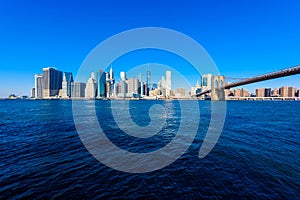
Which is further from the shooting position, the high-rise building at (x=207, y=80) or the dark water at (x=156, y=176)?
the high-rise building at (x=207, y=80)

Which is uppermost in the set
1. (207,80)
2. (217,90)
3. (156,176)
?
(207,80)

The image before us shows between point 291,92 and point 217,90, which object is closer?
point 217,90

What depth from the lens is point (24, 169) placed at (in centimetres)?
830

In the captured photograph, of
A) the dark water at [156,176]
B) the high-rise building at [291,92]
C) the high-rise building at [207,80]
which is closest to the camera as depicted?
the dark water at [156,176]

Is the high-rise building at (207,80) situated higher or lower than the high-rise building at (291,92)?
higher

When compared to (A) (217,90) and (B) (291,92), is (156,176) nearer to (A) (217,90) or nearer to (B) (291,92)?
(A) (217,90)

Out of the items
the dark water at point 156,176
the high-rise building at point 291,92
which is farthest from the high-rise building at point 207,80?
the dark water at point 156,176

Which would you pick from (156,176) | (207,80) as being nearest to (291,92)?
(207,80)

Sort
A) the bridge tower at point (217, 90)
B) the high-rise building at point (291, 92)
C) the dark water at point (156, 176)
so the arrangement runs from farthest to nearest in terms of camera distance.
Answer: the high-rise building at point (291, 92) → the bridge tower at point (217, 90) → the dark water at point (156, 176)

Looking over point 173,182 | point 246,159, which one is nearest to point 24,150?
point 173,182

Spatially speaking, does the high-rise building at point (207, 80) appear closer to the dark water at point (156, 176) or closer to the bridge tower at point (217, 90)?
the bridge tower at point (217, 90)

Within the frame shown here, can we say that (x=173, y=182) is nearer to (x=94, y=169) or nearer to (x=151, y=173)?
(x=151, y=173)

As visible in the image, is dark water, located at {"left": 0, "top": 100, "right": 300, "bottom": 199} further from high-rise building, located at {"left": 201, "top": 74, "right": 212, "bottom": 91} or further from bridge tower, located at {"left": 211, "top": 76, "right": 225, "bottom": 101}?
high-rise building, located at {"left": 201, "top": 74, "right": 212, "bottom": 91}

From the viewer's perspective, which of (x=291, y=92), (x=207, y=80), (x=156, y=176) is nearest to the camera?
(x=156, y=176)
